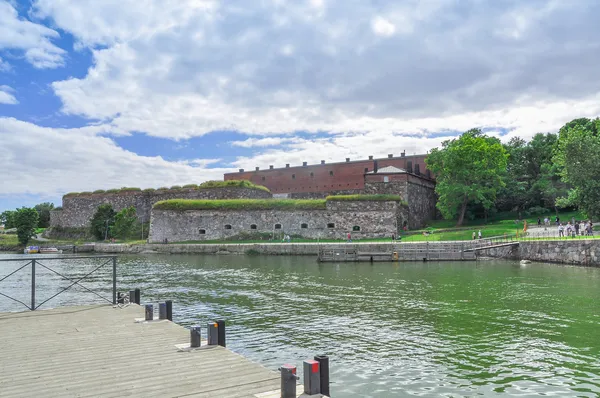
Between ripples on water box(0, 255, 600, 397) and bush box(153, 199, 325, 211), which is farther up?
bush box(153, 199, 325, 211)

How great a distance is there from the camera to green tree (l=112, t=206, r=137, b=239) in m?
50.5

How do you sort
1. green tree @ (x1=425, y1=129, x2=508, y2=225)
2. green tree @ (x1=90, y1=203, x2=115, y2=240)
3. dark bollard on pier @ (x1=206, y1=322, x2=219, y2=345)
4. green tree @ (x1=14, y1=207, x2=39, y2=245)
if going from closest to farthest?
dark bollard on pier @ (x1=206, y1=322, x2=219, y2=345) < green tree @ (x1=425, y1=129, x2=508, y2=225) < green tree @ (x1=90, y1=203, x2=115, y2=240) < green tree @ (x1=14, y1=207, x2=39, y2=245)

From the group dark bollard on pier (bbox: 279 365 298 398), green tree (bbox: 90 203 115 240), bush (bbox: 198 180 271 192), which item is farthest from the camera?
green tree (bbox: 90 203 115 240)

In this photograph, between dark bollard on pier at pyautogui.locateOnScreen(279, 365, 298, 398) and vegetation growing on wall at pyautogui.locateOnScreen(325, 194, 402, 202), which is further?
vegetation growing on wall at pyautogui.locateOnScreen(325, 194, 402, 202)

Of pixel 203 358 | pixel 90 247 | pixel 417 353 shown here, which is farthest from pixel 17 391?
pixel 90 247

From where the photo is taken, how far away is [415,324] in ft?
35.8

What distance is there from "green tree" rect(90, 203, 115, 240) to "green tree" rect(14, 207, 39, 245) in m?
9.10

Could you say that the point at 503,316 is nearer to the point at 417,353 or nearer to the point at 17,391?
the point at 417,353

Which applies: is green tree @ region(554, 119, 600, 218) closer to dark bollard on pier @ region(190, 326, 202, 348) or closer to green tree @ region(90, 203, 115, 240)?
dark bollard on pier @ region(190, 326, 202, 348)

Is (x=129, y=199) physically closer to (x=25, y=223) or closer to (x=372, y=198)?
(x=25, y=223)

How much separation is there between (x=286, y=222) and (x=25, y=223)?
35135 millimetres

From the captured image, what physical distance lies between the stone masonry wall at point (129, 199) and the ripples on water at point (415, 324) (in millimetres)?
28319

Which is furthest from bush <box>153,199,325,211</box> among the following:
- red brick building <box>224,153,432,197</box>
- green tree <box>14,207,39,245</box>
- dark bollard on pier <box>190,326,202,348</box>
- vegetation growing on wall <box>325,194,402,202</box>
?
dark bollard on pier <box>190,326,202,348</box>

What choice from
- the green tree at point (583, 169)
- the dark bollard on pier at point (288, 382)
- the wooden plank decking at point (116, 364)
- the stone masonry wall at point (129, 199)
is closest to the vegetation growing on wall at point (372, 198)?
the stone masonry wall at point (129, 199)
